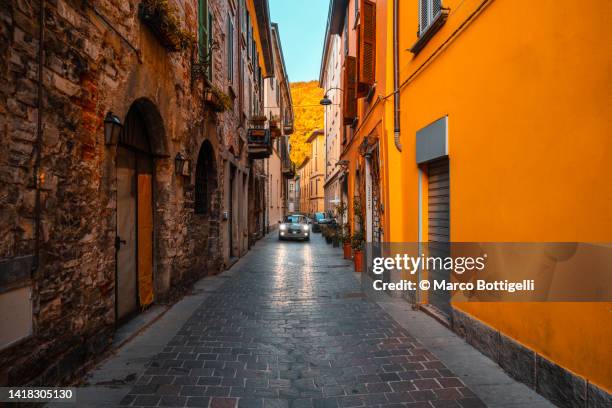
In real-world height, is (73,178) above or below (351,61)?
below

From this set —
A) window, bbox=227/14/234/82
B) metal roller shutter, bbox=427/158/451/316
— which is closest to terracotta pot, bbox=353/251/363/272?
Answer: metal roller shutter, bbox=427/158/451/316

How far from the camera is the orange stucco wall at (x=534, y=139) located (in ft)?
8.77

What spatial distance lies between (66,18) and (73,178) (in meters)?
1.34

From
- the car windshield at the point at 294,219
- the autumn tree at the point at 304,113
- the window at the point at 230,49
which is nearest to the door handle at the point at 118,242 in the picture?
the window at the point at 230,49

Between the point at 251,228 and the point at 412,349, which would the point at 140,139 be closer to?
the point at 412,349

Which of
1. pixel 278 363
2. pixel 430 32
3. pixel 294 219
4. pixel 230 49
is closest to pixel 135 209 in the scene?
pixel 278 363

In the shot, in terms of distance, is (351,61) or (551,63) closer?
(551,63)

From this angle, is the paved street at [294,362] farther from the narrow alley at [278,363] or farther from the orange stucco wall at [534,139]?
the orange stucco wall at [534,139]

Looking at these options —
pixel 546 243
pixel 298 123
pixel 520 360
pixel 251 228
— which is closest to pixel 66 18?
pixel 546 243

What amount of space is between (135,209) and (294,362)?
126 inches

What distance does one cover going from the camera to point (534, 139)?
3.33m

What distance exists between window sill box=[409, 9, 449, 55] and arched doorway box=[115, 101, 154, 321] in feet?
13.2

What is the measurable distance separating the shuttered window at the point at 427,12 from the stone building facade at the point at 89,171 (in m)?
3.55

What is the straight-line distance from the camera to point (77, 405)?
10.1ft
